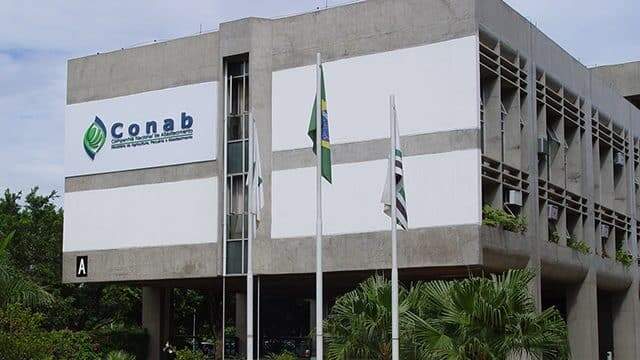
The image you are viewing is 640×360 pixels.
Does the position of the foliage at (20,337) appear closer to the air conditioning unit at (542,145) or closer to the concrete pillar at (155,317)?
the concrete pillar at (155,317)

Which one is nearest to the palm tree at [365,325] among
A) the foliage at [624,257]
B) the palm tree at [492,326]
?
the palm tree at [492,326]

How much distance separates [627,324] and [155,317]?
22061mm

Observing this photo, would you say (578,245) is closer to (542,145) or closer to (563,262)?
(563,262)

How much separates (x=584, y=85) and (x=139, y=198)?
19.3m

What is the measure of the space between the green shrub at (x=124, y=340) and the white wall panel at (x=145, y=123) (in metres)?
7.08

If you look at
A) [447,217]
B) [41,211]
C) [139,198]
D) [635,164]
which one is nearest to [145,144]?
[139,198]

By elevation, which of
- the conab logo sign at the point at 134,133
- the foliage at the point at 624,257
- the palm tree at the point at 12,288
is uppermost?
the conab logo sign at the point at 134,133

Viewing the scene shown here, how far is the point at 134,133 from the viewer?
42.8 metres

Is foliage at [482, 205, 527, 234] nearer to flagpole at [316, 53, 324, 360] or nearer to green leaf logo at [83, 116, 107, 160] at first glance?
flagpole at [316, 53, 324, 360]

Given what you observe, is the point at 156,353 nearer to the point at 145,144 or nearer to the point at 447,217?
the point at 145,144

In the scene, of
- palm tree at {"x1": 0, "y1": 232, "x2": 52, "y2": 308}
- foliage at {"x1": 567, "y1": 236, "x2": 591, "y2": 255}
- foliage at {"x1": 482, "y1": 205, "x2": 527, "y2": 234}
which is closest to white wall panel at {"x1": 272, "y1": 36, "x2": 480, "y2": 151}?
foliage at {"x1": 482, "y1": 205, "x2": 527, "y2": 234}

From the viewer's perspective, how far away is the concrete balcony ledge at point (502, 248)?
3562 centimetres

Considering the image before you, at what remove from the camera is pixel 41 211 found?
2270 inches

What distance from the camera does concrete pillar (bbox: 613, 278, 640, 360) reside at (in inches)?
1996
